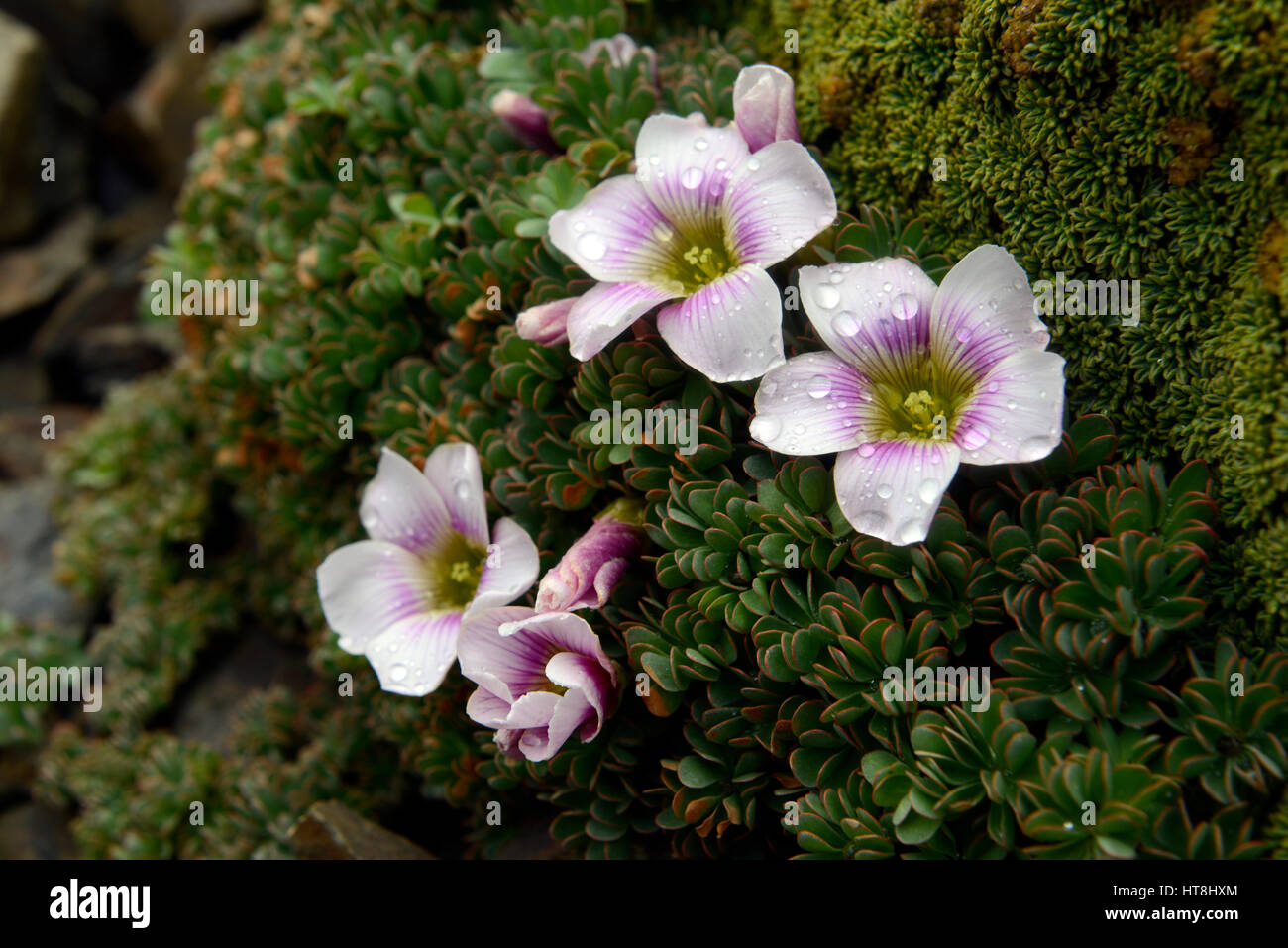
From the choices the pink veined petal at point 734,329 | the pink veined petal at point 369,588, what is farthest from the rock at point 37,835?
the pink veined petal at point 734,329

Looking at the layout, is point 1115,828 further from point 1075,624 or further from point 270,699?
point 270,699

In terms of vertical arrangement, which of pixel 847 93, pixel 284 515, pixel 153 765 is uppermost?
pixel 847 93

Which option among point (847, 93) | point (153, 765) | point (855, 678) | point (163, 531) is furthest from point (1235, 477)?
point (163, 531)

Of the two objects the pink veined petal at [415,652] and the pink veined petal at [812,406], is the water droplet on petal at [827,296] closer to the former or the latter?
the pink veined petal at [812,406]

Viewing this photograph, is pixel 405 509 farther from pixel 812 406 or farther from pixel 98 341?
pixel 98 341

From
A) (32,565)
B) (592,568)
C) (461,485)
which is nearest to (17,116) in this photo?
(32,565)
